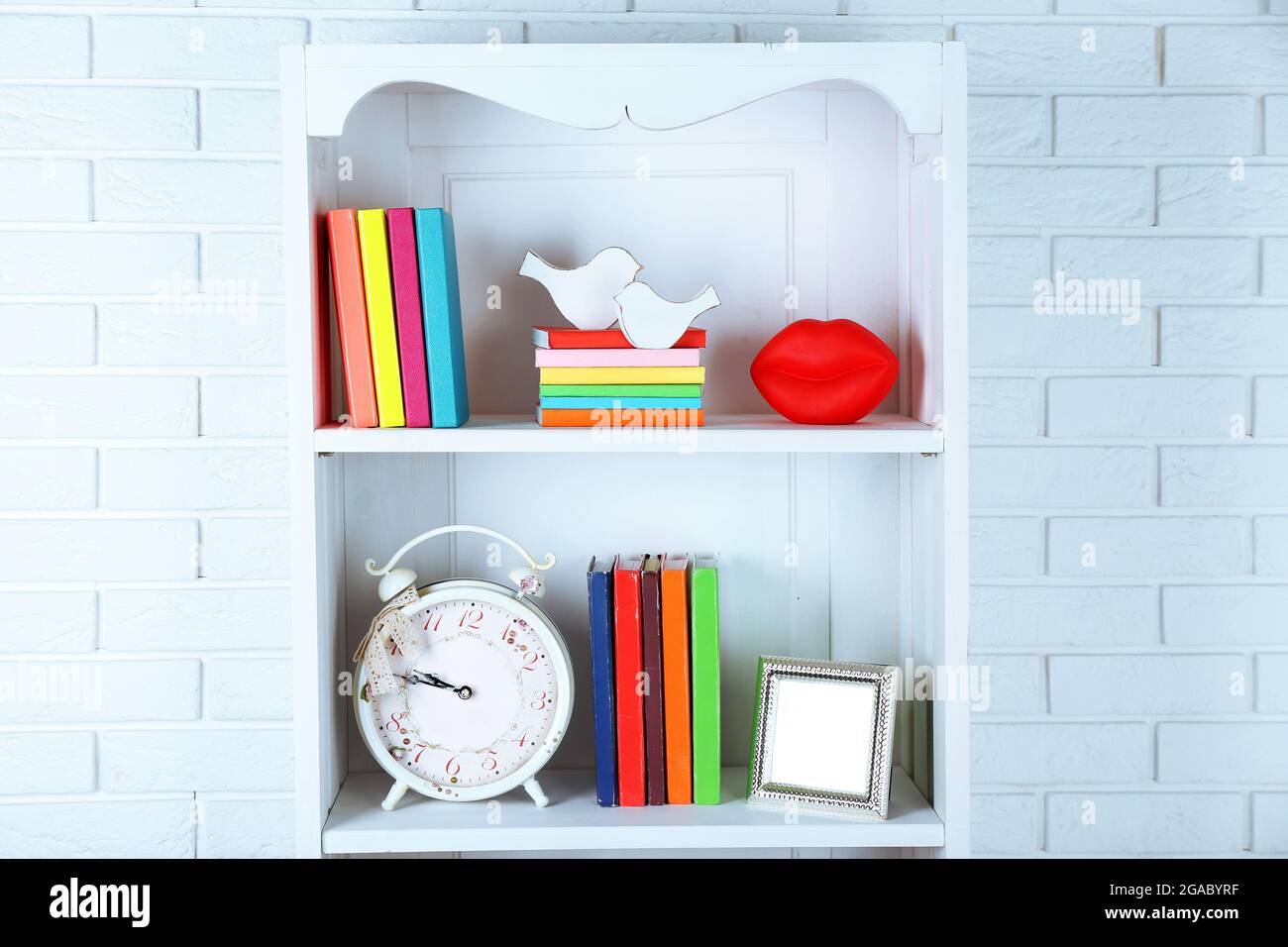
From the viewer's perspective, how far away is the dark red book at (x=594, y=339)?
1.08 m

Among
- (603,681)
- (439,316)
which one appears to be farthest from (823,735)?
(439,316)

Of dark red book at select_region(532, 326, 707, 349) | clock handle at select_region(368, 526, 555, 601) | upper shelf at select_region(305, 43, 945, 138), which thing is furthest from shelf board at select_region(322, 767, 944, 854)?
upper shelf at select_region(305, 43, 945, 138)

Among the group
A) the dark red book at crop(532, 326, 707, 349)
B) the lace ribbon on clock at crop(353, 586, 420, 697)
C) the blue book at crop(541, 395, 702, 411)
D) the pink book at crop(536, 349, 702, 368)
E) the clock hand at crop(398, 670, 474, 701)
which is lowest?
the clock hand at crop(398, 670, 474, 701)

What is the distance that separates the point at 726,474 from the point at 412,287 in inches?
16.6

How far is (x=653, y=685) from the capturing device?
3.65 ft

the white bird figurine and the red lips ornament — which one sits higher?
the white bird figurine

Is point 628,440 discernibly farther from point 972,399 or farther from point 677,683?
point 972,399

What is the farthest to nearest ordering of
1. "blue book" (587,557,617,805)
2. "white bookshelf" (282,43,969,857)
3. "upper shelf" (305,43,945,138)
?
"white bookshelf" (282,43,969,857), "blue book" (587,557,617,805), "upper shelf" (305,43,945,138)

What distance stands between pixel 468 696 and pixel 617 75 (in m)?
0.63

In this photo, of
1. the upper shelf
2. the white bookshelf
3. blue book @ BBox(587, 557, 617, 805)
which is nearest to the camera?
the upper shelf

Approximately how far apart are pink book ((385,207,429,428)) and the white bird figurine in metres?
0.12

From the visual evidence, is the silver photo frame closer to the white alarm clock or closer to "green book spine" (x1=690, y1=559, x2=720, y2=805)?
"green book spine" (x1=690, y1=559, x2=720, y2=805)

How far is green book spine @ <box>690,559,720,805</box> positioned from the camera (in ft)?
3.60

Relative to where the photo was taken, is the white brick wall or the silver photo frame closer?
the silver photo frame
